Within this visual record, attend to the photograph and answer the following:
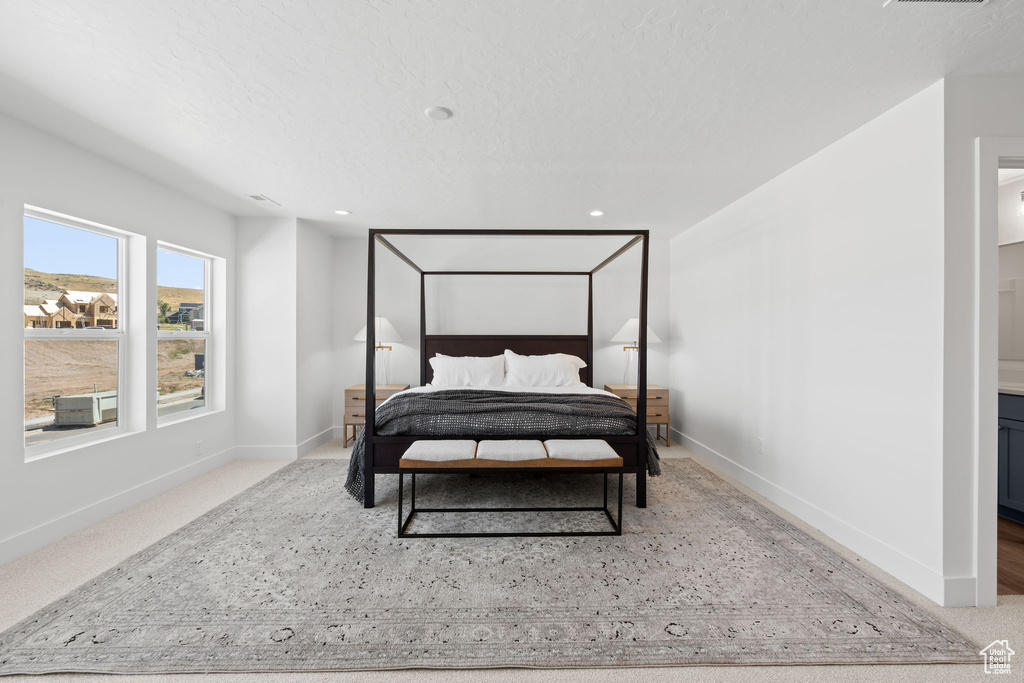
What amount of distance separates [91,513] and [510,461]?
270 centimetres

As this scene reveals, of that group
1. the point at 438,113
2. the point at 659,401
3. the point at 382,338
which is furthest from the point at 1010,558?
the point at 382,338

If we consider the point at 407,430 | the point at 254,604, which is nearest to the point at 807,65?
the point at 407,430

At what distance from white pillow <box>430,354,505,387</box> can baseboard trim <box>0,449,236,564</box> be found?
2206 millimetres

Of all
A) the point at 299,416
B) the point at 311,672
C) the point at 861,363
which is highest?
the point at 861,363

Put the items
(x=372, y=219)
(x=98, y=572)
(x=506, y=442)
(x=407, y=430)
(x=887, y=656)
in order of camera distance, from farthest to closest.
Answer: (x=372, y=219)
(x=407, y=430)
(x=506, y=442)
(x=98, y=572)
(x=887, y=656)

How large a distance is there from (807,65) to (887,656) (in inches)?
94.2

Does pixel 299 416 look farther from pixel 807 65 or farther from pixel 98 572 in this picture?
pixel 807 65

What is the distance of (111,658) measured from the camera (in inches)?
62.7

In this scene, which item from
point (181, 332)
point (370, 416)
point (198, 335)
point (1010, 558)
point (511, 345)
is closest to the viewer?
point (1010, 558)

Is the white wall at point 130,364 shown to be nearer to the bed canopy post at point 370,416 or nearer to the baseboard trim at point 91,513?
the baseboard trim at point 91,513

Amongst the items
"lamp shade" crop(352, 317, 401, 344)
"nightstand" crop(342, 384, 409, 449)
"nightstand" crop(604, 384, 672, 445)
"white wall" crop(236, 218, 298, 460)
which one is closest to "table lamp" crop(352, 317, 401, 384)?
"lamp shade" crop(352, 317, 401, 344)

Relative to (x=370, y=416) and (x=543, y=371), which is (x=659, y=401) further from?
(x=370, y=416)

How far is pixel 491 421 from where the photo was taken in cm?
305

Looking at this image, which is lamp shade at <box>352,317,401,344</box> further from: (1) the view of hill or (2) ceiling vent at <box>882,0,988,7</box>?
(2) ceiling vent at <box>882,0,988,7</box>
